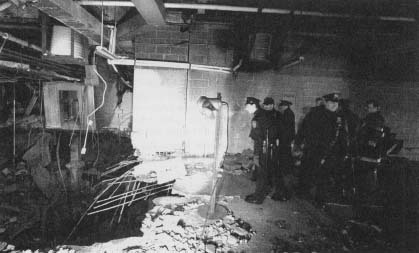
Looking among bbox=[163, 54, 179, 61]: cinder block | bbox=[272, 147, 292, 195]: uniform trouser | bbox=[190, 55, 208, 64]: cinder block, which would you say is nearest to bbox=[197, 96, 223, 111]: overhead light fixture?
bbox=[272, 147, 292, 195]: uniform trouser

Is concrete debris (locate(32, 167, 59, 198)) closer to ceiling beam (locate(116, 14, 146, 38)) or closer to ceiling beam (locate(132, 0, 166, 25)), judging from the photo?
ceiling beam (locate(116, 14, 146, 38))

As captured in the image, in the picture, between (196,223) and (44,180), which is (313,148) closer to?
(196,223)

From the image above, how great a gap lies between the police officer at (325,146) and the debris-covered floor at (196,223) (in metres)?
0.56

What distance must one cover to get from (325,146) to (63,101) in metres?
10.7

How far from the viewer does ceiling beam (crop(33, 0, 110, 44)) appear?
3.69m

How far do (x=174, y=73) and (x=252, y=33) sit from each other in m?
2.63

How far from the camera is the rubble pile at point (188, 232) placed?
147 inches

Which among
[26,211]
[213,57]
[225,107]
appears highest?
[213,57]

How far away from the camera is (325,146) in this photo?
18.8 feet

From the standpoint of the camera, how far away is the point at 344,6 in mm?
5273

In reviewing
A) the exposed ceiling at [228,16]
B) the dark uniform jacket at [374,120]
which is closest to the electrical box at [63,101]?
the exposed ceiling at [228,16]

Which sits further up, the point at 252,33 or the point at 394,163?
the point at 252,33


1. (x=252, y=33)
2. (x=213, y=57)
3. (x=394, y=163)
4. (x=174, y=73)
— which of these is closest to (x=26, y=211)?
(x=174, y=73)

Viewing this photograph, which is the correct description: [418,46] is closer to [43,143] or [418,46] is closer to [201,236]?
[201,236]
